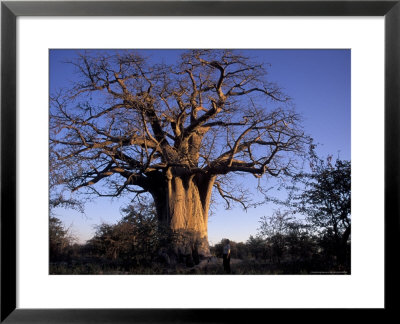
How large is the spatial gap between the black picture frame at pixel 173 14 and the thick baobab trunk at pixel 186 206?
0.72 m

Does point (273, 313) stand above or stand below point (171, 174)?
below

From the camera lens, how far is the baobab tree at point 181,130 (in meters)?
3.24

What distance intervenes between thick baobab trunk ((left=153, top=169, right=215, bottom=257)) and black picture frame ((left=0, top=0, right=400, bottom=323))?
72cm

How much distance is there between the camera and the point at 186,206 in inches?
132

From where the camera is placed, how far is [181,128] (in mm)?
3332

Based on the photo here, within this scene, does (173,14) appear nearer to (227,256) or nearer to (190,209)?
(190,209)

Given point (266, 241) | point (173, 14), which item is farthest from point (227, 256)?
point (173, 14)

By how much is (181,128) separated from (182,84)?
1.22 feet
